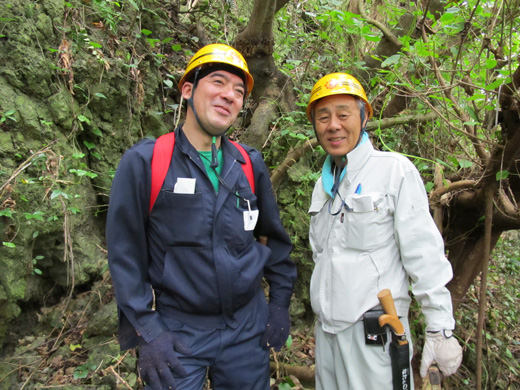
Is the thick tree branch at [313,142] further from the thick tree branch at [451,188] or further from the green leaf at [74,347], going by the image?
the green leaf at [74,347]

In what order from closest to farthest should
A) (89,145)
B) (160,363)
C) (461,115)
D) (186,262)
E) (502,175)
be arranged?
1. (160,363)
2. (186,262)
3. (502,175)
4. (461,115)
5. (89,145)

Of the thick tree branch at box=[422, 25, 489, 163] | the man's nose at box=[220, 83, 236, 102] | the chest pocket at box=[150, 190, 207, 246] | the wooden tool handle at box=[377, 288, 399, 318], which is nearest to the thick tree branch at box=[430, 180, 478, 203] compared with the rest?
the thick tree branch at box=[422, 25, 489, 163]

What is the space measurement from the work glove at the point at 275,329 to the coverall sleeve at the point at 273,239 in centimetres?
5

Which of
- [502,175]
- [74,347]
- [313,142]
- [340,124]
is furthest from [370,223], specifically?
[74,347]

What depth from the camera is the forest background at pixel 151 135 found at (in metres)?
2.61

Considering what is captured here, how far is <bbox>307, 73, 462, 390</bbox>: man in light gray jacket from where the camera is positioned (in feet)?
5.58

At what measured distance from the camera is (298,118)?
4.06 meters

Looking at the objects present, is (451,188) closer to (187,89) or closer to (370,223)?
(370,223)

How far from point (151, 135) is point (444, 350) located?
3298 millimetres

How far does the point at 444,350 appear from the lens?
167 cm

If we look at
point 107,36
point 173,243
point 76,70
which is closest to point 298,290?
point 173,243

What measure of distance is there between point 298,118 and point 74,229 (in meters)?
2.67

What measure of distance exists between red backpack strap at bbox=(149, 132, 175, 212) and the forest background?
118cm

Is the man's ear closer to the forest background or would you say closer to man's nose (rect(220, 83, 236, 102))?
man's nose (rect(220, 83, 236, 102))
